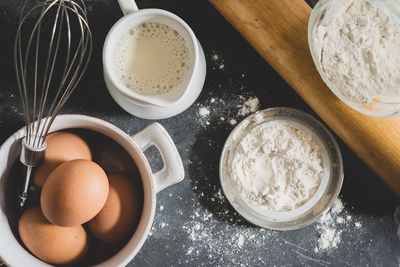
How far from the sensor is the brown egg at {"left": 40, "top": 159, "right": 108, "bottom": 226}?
2.74 feet

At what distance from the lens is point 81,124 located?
0.92m

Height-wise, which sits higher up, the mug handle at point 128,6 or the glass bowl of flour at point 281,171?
the mug handle at point 128,6

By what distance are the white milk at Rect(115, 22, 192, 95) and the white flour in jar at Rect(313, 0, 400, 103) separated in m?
0.20

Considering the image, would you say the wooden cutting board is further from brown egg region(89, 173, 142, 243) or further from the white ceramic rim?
brown egg region(89, 173, 142, 243)

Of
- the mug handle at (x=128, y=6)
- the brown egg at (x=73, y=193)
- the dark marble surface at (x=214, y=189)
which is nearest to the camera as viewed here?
the brown egg at (x=73, y=193)

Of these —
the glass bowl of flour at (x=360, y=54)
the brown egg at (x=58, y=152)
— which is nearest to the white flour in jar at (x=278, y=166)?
the glass bowl of flour at (x=360, y=54)

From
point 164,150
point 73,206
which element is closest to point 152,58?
point 164,150

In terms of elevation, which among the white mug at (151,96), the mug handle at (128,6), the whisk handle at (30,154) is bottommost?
the whisk handle at (30,154)

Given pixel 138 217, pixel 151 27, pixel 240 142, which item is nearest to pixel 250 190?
pixel 240 142

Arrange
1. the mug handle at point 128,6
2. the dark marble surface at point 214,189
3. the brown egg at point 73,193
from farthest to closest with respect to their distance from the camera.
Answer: the dark marble surface at point 214,189 < the mug handle at point 128,6 < the brown egg at point 73,193

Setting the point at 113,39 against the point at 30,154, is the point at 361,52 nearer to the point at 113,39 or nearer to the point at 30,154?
the point at 113,39

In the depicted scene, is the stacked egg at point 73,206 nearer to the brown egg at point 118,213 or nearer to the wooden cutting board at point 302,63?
the brown egg at point 118,213

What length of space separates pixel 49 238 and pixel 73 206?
8 centimetres

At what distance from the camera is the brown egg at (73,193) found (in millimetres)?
836
